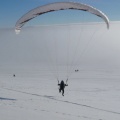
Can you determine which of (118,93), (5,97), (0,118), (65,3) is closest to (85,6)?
(65,3)

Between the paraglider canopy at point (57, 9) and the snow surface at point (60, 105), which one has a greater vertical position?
the paraglider canopy at point (57, 9)

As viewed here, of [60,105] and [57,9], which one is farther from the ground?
[57,9]

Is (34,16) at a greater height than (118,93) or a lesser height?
greater

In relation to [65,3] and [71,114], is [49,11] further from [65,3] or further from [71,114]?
[71,114]

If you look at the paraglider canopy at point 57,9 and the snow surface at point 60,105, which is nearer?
the paraglider canopy at point 57,9

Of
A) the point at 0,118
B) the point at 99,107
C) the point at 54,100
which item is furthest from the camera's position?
the point at 54,100

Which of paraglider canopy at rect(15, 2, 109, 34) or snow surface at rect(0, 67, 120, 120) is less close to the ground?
paraglider canopy at rect(15, 2, 109, 34)

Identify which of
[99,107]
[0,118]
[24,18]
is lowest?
[0,118]

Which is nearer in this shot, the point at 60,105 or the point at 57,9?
the point at 57,9

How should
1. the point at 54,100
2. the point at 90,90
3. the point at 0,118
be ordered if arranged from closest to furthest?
the point at 0,118
the point at 54,100
the point at 90,90

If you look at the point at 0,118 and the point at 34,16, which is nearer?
the point at 0,118

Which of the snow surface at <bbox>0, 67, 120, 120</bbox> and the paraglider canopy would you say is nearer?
the paraglider canopy
